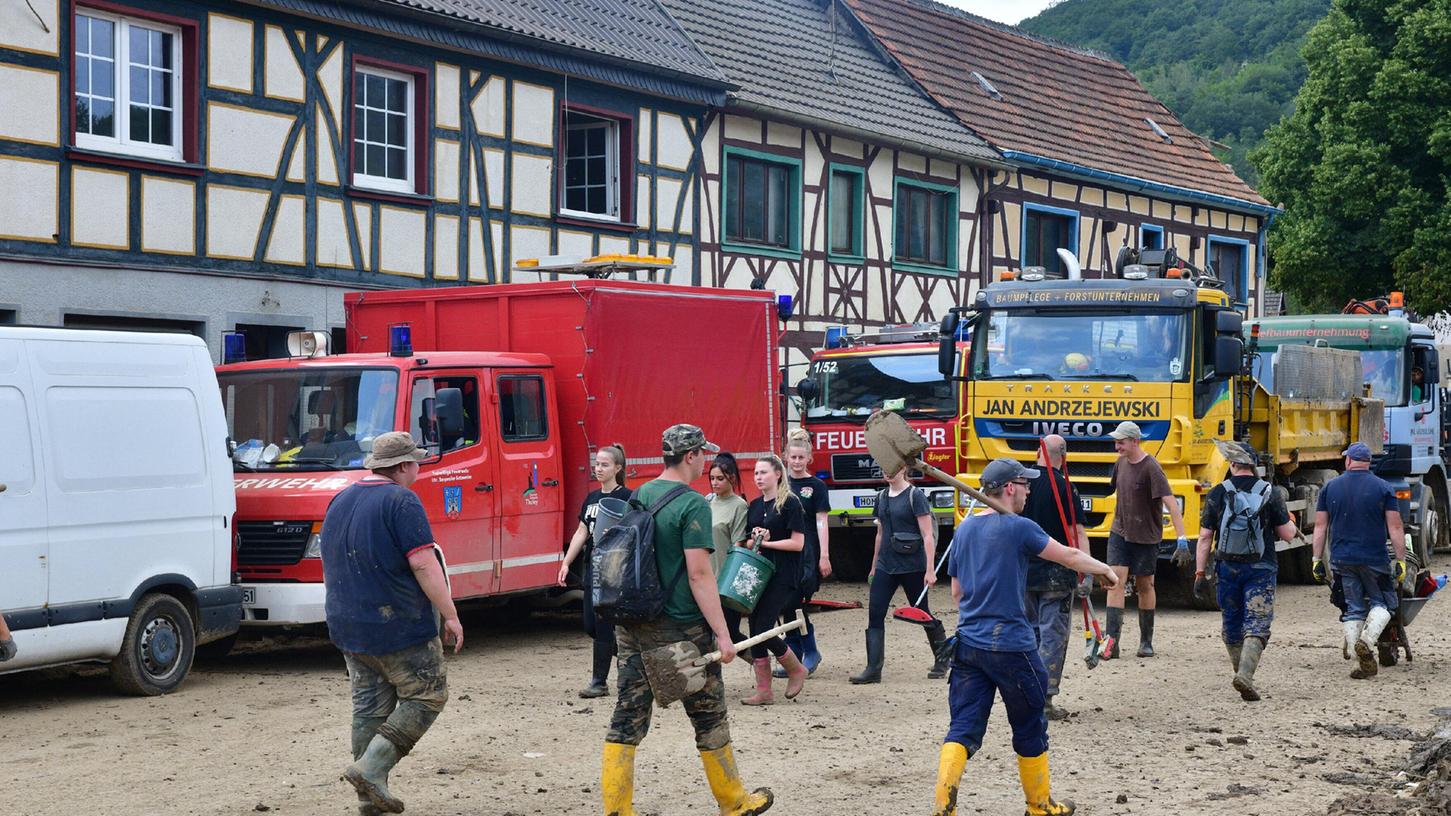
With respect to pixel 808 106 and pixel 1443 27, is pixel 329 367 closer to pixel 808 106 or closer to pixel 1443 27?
pixel 808 106

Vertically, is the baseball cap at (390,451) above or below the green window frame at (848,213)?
below

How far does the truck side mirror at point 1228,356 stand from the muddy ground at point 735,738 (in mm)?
3058

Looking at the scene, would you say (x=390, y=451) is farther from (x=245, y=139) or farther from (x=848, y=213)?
(x=848, y=213)

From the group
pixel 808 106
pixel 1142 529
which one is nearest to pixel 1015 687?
pixel 1142 529

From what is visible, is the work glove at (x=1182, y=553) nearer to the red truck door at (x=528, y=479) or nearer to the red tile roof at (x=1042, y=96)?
the red truck door at (x=528, y=479)

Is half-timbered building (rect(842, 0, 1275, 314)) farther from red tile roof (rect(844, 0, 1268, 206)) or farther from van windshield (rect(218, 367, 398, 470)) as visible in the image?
van windshield (rect(218, 367, 398, 470))

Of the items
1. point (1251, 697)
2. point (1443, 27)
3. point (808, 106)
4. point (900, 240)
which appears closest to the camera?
point (1251, 697)

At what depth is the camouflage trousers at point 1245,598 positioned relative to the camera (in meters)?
11.3

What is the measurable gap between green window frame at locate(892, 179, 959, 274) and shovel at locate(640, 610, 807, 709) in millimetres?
19627

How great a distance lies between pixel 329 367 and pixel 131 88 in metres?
4.96

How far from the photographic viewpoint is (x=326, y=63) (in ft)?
58.6

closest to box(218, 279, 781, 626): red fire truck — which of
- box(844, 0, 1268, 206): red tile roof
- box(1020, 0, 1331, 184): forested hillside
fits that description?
box(844, 0, 1268, 206): red tile roof

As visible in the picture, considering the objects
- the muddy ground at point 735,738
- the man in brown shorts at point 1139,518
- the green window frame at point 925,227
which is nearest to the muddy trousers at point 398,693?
the muddy ground at point 735,738

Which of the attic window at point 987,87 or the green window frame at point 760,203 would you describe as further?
the attic window at point 987,87
